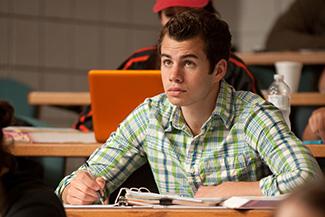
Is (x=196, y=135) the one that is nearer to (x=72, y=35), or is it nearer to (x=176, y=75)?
(x=176, y=75)

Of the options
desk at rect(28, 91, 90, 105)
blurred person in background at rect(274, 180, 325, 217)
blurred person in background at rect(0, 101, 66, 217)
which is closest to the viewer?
blurred person in background at rect(274, 180, 325, 217)

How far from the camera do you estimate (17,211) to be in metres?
1.01

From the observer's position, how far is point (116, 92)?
6.00 ft

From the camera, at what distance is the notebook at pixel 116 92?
180 cm

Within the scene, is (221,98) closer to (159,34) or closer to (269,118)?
(269,118)

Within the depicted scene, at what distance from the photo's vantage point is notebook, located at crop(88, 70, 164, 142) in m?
1.80

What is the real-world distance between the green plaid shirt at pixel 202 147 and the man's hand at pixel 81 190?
3.0 inches

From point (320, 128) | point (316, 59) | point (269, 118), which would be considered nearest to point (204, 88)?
point (269, 118)

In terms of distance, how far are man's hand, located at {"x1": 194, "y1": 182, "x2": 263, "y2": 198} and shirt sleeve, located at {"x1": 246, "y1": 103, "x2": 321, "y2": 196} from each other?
0.02 m

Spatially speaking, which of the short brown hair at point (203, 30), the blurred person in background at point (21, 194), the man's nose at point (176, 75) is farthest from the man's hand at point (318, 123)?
the blurred person in background at point (21, 194)

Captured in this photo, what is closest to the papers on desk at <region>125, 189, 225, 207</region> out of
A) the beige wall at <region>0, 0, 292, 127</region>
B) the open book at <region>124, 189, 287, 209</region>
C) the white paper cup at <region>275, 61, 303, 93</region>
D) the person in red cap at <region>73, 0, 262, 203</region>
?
the open book at <region>124, 189, 287, 209</region>

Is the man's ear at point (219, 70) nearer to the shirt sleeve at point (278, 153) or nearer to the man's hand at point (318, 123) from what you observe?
the shirt sleeve at point (278, 153)

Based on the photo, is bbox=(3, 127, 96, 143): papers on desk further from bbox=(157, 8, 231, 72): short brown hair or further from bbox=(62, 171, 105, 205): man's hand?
bbox=(157, 8, 231, 72): short brown hair

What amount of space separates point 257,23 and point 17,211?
4.98m
